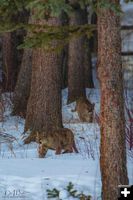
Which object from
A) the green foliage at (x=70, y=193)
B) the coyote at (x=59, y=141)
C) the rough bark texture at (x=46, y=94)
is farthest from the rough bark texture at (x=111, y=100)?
the rough bark texture at (x=46, y=94)

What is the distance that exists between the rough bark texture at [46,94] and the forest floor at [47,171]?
1.95 ft

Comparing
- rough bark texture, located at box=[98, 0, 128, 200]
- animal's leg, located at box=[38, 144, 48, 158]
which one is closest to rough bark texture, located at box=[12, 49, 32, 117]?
animal's leg, located at box=[38, 144, 48, 158]

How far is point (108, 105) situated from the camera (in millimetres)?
6375

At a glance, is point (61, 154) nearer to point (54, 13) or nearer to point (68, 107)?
A: point (54, 13)

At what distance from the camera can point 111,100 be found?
636cm

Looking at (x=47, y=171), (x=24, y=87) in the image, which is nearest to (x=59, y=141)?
(x=47, y=171)

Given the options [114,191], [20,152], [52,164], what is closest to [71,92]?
[20,152]

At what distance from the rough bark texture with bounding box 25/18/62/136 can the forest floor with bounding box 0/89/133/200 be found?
23.4 inches

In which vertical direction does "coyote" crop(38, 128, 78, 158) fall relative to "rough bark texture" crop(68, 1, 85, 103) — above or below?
below

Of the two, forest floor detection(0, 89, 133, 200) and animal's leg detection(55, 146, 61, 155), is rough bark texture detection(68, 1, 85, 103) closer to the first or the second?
forest floor detection(0, 89, 133, 200)

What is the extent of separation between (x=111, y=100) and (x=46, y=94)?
599 centimetres

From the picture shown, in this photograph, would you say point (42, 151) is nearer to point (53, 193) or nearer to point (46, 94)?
point (46, 94)

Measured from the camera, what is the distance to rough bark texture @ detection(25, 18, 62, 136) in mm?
12023

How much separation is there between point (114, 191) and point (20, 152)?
14.3 ft
